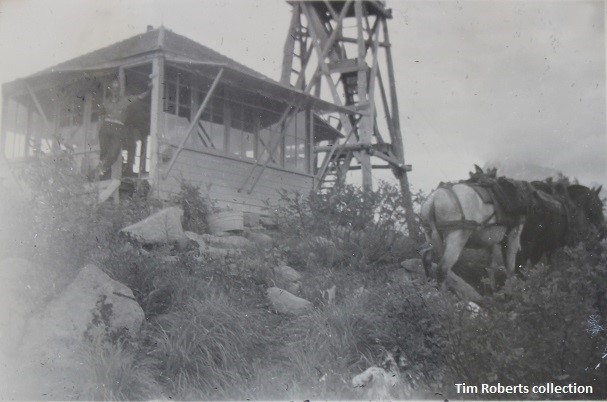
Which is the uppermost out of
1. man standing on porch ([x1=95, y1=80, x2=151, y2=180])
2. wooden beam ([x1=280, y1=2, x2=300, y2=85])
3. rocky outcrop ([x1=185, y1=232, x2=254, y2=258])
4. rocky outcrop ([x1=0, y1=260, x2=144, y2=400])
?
wooden beam ([x1=280, y1=2, x2=300, y2=85])

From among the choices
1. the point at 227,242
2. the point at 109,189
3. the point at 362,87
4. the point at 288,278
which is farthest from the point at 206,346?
the point at 362,87

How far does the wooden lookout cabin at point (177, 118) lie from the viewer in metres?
12.0

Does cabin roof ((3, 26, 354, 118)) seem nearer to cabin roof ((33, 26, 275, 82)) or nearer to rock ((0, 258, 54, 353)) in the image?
cabin roof ((33, 26, 275, 82))

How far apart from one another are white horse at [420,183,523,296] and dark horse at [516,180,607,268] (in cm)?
73

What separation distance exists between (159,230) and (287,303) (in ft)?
7.75

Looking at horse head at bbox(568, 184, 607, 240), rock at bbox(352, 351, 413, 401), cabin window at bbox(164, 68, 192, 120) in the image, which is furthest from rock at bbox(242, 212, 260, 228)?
rock at bbox(352, 351, 413, 401)

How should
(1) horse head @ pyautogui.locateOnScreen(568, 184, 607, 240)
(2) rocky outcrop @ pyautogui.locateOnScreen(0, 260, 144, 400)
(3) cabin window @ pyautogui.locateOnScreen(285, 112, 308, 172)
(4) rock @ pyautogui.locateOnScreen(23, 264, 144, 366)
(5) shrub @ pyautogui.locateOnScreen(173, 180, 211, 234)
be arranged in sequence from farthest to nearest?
(3) cabin window @ pyautogui.locateOnScreen(285, 112, 308, 172) → (5) shrub @ pyautogui.locateOnScreen(173, 180, 211, 234) → (1) horse head @ pyautogui.locateOnScreen(568, 184, 607, 240) → (4) rock @ pyautogui.locateOnScreen(23, 264, 144, 366) → (2) rocky outcrop @ pyautogui.locateOnScreen(0, 260, 144, 400)

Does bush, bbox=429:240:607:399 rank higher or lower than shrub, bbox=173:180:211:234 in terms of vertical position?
lower

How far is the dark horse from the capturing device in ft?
28.2

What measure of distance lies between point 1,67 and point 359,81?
12099 millimetres

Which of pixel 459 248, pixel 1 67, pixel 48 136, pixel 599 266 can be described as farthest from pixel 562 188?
pixel 48 136

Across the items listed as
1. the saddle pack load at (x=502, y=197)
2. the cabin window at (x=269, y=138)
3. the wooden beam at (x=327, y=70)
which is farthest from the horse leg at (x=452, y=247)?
the wooden beam at (x=327, y=70)

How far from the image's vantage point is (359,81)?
54.4 ft

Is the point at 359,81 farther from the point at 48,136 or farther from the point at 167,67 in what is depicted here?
the point at 48,136
